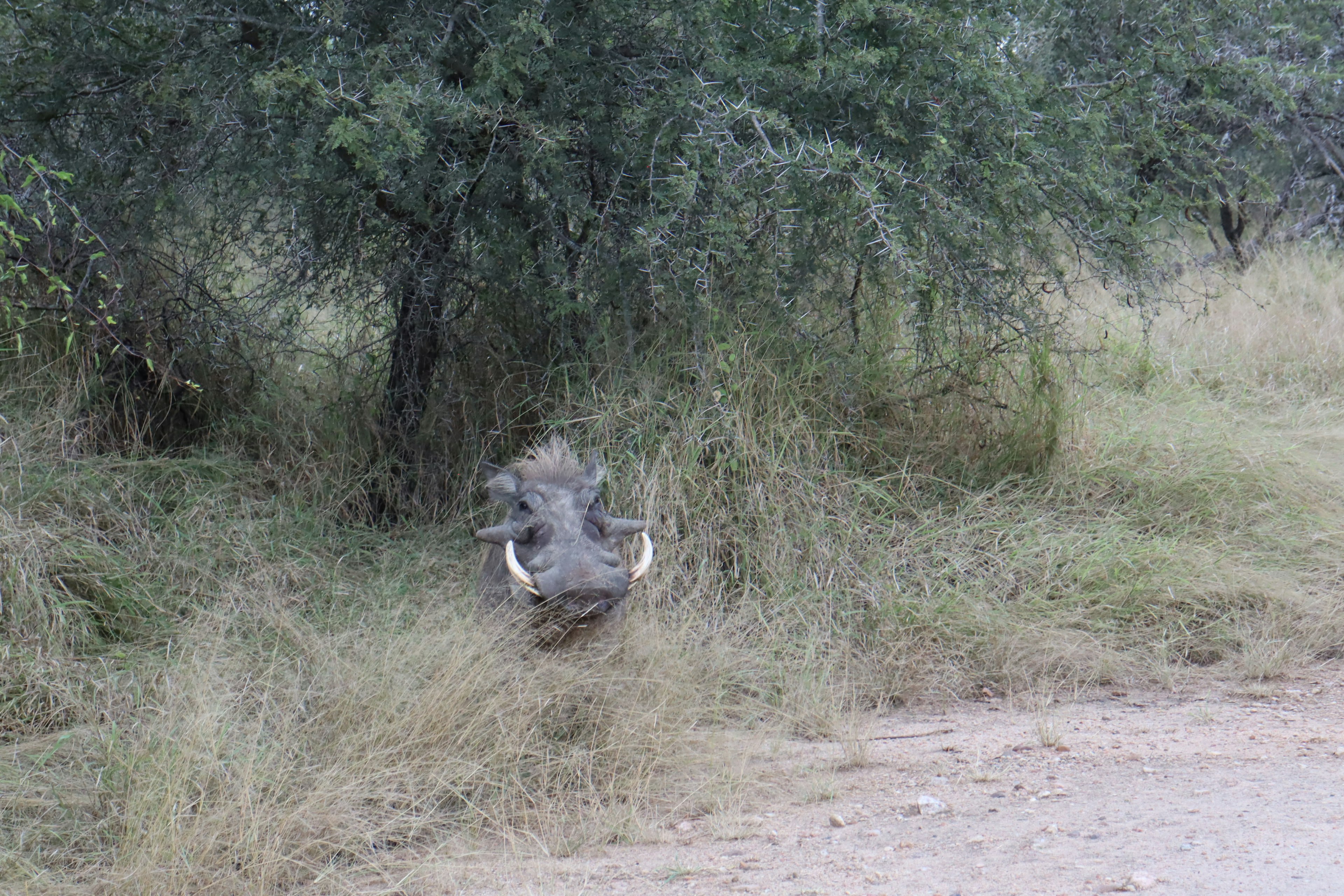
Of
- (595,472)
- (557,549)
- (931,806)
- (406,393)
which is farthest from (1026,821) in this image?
(406,393)

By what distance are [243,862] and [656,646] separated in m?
1.67

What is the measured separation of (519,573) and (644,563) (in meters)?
0.51

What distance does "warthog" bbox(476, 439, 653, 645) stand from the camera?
418 centimetres

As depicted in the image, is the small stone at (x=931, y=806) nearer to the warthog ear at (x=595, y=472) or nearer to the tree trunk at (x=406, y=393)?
the warthog ear at (x=595, y=472)

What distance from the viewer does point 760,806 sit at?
3.73m

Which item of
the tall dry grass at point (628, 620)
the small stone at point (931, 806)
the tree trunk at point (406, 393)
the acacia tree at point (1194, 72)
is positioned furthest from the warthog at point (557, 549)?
the acacia tree at point (1194, 72)

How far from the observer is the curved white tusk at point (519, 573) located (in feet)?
13.8

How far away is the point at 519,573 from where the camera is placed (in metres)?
4.23

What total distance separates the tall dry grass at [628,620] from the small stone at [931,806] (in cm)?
52

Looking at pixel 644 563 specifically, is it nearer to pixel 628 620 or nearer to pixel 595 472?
pixel 628 620

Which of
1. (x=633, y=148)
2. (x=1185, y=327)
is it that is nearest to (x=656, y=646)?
(x=633, y=148)

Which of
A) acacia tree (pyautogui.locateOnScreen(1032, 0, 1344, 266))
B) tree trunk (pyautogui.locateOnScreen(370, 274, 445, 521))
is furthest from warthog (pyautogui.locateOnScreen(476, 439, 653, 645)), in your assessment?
acacia tree (pyautogui.locateOnScreen(1032, 0, 1344, 266))

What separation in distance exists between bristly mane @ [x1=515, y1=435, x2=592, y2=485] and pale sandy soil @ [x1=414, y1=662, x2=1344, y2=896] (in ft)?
4.29

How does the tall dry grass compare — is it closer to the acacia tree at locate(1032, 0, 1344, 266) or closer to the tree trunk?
the tree trunk
